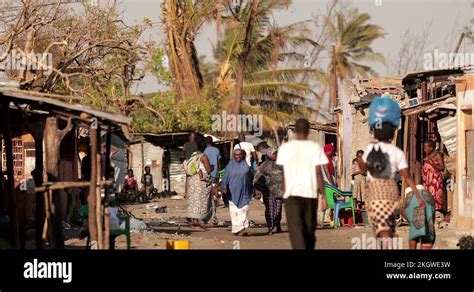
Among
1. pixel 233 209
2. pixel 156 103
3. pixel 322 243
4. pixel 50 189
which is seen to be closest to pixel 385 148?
pixel 50 189

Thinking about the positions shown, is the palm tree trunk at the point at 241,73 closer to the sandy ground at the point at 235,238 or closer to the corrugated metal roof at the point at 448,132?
the sandy ground at the point at 235,238

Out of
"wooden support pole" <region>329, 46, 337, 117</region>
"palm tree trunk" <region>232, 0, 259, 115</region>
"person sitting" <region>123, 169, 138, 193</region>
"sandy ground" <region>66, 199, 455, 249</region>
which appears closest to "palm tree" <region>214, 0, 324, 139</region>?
"palm tree trunk" <region>232, 0, 259, 115</region>

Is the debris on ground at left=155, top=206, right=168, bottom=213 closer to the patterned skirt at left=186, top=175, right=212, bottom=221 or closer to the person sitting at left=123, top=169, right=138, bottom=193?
the person sitting at left=123, top=169, right=138, bottom=193

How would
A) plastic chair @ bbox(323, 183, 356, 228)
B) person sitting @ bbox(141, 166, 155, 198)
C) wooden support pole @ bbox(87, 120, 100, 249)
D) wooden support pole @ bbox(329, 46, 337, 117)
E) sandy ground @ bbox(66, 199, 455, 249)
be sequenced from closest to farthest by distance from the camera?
wooden support pole @ bbox(87, 120, 100, 249), sandy ground @ bbox(66, 199, 455, 249), plastic chair @ bbox(323, 183, 356, 228), person sitting @ bbox(141, 166, 155, 198), wooden support pole @ bbox(329, 46, 337, 117)

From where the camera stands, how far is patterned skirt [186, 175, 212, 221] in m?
20.9

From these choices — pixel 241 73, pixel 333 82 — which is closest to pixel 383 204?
pixel 241 73

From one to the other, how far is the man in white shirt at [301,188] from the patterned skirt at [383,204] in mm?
714

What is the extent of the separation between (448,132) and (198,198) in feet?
16.8

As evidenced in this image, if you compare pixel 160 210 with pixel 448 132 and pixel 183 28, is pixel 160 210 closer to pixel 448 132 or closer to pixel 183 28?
pixel 448 132

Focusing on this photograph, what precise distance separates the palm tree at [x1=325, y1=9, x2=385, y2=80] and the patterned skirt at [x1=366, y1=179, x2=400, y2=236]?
157 ft

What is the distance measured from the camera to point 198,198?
20891mm

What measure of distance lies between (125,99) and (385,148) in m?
14.8
